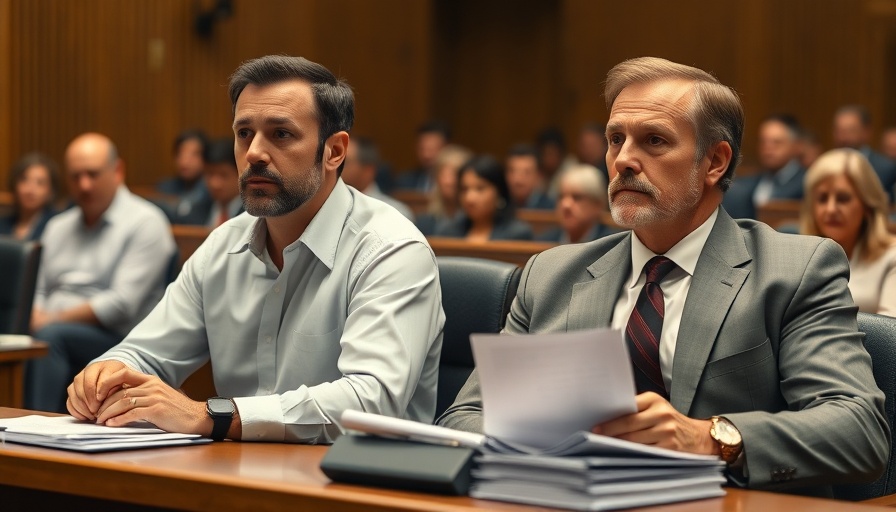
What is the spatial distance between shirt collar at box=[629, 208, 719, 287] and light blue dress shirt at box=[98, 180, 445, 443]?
1.55 ft

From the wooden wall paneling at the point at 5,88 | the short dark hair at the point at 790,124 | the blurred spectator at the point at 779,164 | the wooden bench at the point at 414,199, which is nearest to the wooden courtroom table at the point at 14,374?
the wooden wall paneling at the point at 5,88

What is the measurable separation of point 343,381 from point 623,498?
0.87m

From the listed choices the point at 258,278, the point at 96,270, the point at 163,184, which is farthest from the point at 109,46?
the point at 258,278

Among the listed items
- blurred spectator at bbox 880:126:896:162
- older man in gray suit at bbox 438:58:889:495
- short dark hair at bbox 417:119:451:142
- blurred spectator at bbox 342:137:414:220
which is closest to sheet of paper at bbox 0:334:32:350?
older man in gray suit at bbox 438:58:889:495

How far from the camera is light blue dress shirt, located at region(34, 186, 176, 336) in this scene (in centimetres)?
507

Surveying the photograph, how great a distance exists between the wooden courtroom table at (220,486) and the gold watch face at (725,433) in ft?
0.49

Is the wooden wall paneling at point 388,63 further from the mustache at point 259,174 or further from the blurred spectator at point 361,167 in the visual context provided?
the mustache at point 259,174

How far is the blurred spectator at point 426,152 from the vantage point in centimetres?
1171

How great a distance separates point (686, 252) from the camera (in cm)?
223

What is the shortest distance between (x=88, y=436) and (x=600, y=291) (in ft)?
3.35

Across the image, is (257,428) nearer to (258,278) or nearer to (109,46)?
(258,278)

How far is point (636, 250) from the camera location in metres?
2.29

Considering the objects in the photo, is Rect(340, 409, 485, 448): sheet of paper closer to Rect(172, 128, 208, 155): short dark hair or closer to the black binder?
the black binder

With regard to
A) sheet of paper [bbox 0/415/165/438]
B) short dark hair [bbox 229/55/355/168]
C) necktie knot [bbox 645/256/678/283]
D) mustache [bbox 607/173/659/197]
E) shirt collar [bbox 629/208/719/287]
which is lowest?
sheet of paper [bbox 0/415/165/438]
